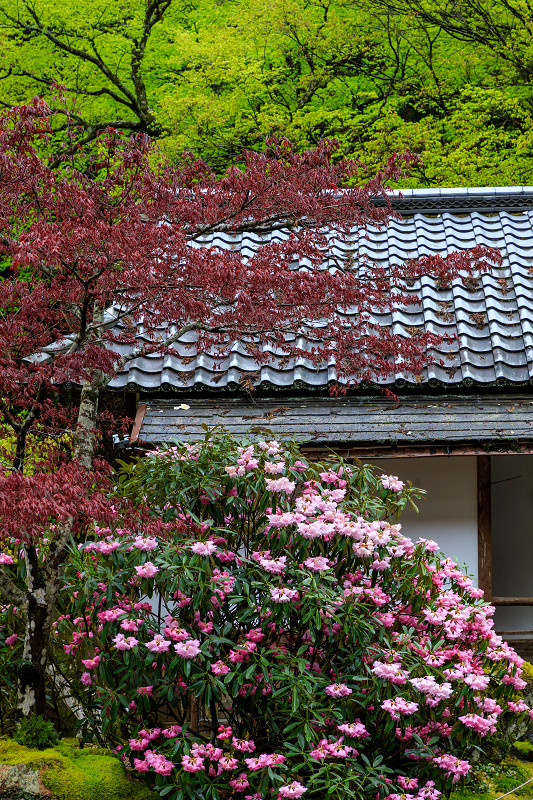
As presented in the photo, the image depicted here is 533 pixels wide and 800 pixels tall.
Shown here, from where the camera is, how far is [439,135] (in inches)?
703

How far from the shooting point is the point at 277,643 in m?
4.54

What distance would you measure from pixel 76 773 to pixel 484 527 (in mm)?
4540

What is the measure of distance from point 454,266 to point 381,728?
362 cm

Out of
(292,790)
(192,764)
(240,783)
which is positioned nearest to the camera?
(292,790)

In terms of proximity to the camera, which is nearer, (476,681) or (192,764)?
(192,764)

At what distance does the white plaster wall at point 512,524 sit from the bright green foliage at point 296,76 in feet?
25.7

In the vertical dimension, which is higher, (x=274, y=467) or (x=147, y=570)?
(x=274, y=467)

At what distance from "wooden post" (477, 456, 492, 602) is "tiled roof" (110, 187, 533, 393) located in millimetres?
837

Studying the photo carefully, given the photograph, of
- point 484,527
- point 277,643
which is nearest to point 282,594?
point 277,643

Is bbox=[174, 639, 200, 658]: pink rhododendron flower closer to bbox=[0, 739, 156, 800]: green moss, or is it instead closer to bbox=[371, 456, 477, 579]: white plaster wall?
bbox=[0, 739, 156, 800]: green moss

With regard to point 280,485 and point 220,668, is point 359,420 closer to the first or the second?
point 280,485

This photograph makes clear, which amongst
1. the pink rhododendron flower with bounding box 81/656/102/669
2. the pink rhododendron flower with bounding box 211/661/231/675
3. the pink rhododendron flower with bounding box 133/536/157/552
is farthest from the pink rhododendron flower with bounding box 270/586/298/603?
the pink rhododendron flower with bounding box 81/656/102/669

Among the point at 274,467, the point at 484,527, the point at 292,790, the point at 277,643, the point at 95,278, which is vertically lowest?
the point at 292,790

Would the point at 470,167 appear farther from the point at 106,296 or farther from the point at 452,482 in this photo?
the point at 106,296
